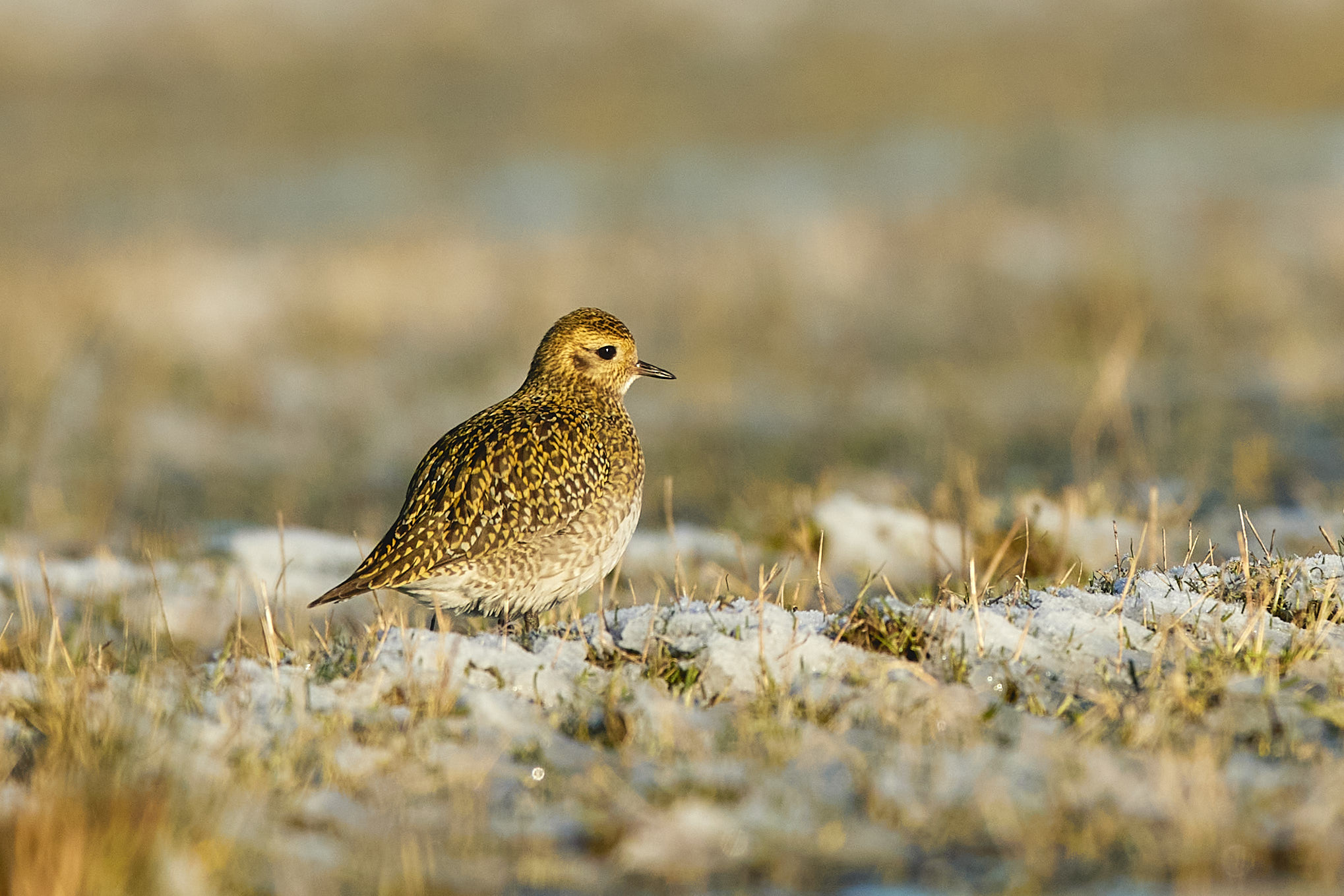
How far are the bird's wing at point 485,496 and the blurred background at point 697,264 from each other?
81.3 inches

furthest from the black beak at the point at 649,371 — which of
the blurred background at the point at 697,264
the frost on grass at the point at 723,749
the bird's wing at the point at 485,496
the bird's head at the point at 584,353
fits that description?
the frost on grass at the point at 723,749

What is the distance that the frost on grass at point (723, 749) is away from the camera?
307 cm

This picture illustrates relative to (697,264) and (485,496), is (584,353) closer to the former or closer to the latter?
(485,496)

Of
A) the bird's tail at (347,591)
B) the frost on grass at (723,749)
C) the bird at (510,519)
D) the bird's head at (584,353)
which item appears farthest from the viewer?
the bird's head at (584,353)

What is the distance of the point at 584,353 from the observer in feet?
17.9

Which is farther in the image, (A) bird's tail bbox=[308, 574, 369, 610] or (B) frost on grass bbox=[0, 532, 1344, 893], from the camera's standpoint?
(A) bird's tail bbox=[308, 574, 369, 610]

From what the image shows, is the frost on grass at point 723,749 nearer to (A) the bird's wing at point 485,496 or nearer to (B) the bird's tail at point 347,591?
(B) the bird's tail at point 347,591

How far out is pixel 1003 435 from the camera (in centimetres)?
952

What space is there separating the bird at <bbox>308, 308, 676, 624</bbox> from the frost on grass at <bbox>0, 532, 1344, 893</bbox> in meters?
0.27

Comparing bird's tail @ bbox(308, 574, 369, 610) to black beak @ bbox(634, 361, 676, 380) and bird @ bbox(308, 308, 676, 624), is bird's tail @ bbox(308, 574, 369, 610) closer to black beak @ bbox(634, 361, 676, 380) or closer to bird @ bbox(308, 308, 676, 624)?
bird @ bbox(308, 308, 676, 624)

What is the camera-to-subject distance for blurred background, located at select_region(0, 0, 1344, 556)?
9102 millimetres

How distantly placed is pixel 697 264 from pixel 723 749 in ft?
34.8

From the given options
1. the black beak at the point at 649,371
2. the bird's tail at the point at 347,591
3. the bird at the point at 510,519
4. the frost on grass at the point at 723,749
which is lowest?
the frost on grass at the point at 723,749

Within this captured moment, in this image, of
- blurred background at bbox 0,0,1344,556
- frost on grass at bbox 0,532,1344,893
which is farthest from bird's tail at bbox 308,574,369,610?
blurred background at bbox 0,0,1344,556
